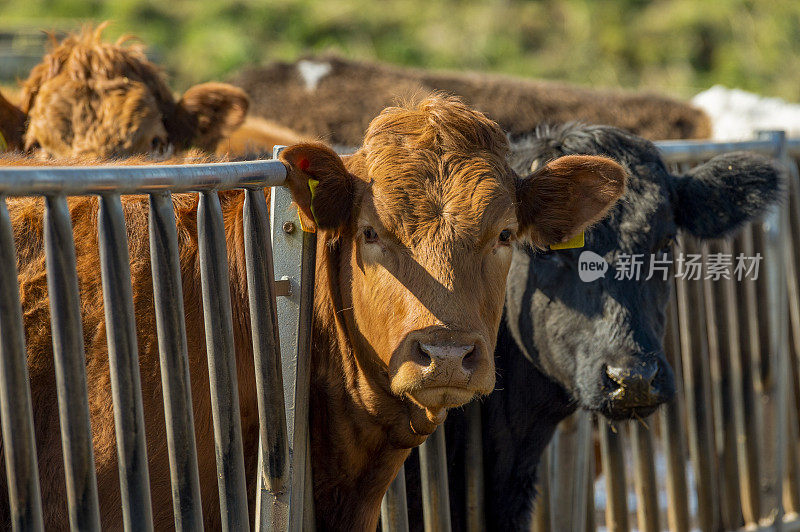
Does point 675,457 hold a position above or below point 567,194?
below

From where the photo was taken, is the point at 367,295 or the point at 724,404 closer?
the point at 367,295

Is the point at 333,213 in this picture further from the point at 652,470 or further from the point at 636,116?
the point at 636,116

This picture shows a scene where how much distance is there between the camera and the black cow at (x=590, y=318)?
309cm

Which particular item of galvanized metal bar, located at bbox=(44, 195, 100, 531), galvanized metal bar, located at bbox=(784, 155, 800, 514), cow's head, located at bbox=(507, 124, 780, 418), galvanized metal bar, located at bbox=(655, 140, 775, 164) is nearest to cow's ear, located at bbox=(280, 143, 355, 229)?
galvanized metal bar, located at bbox=(44, 195, 100, 531)

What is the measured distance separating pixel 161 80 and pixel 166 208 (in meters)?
3.16

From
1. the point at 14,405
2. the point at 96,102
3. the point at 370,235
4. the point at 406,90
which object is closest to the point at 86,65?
the point at 96,102

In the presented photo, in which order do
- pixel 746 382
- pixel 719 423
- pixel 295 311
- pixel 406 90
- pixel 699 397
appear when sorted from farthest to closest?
1. pixel 406 90
2. pixel 746 382
3. pixel 719 423
4. pixel 699 397
5. pixel 295 311

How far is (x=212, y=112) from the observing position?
5.22 metres

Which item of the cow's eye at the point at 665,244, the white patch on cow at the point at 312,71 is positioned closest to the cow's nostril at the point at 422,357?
the cow's eye at the point at 665,244

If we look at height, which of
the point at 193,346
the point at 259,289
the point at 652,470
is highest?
the point at 259,289

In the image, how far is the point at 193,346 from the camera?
2.48m

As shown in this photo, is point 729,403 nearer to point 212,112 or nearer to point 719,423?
point 719,423

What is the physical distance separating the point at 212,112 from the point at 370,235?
Answer: 310cm

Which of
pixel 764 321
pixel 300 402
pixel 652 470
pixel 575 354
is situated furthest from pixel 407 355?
pixel 764 321
